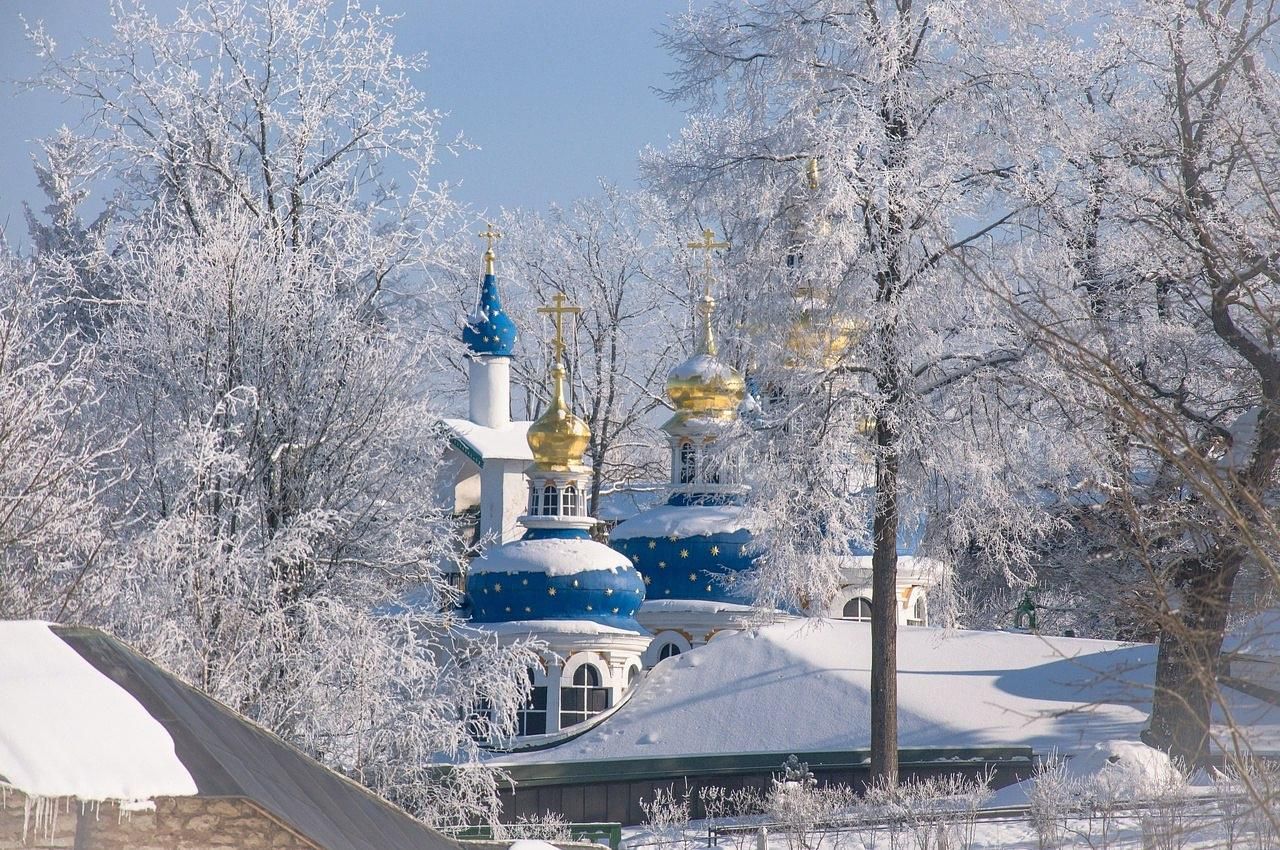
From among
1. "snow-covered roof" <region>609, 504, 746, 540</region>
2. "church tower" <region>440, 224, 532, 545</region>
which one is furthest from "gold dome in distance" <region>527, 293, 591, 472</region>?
"church tower" <region>440, 224, 532, 545</region>

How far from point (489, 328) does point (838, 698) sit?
1282 cm

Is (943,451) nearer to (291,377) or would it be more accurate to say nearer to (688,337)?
(291,377)

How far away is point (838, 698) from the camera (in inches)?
702

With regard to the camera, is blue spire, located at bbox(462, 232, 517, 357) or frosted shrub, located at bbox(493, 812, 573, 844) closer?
frosted shrub, located at bbox(493, 812, 573, 844)

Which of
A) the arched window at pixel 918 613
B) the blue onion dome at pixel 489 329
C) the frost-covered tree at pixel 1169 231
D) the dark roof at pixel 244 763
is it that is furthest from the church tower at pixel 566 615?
the dark roof at pixel 244 763

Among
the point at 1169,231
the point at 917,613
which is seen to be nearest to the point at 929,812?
the point at 1169,231

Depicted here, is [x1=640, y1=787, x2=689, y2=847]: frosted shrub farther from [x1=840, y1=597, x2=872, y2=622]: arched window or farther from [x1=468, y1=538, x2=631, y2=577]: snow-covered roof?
[x1=840, y1=597, x2=872, y2=622]: arched window

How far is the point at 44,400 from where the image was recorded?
12734mm

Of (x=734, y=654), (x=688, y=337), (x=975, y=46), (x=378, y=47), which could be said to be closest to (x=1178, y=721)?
(x=975, y=46)

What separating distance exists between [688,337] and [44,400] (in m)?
21.3

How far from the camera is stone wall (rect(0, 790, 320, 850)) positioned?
22.0 ft

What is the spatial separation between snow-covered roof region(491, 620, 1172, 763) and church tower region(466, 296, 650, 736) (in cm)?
190

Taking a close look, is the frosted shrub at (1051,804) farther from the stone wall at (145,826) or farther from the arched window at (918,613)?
the arched window at (918,613)

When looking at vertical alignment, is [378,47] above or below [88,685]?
above
